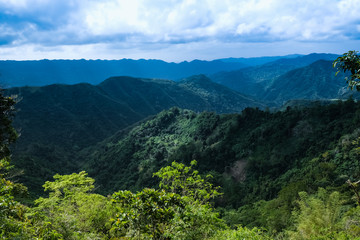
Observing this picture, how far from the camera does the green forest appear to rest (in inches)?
453

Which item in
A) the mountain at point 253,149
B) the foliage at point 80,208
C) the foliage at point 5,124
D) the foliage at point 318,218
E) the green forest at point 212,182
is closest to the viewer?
the green forest at point 212,182

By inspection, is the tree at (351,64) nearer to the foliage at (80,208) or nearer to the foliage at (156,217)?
the foliage at (156,217)

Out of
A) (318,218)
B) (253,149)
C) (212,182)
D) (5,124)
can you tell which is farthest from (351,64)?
(253,149)

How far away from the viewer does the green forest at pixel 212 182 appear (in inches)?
453

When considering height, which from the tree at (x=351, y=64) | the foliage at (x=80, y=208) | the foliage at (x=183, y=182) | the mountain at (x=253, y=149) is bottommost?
the mountain at (x=253, y=149)

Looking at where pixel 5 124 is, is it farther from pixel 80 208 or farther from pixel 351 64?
pixel 351 64

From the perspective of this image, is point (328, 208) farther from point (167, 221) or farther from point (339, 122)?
point (339, 122)

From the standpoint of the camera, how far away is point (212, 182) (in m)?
88.4

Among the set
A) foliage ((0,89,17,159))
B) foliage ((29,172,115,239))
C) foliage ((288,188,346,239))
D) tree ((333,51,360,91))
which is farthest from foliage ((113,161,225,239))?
foliage ((0,89,17,159))

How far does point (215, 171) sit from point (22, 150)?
560 ft

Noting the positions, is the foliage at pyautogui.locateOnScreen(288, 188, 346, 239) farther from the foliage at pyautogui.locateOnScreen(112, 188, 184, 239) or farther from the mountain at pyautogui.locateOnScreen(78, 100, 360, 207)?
A: the foliage at pyautogui.locateOnScreen(112, 188, 184, 239)

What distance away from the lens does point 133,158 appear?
16188 cm

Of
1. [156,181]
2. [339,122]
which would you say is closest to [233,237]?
[339,122]

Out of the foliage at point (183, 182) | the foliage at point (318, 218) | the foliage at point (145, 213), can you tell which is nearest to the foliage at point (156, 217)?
the foliage at point (145, 213)
